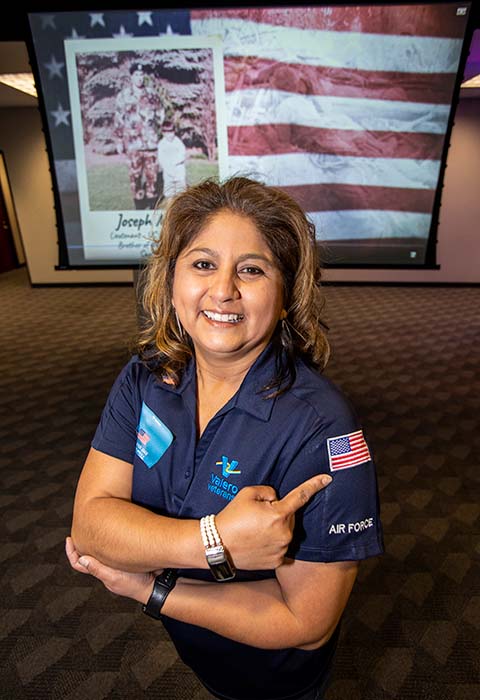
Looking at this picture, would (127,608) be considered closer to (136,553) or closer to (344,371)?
(136,553)

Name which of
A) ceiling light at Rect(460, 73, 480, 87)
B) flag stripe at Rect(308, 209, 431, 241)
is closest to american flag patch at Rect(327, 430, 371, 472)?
flag stripe at Rect(308, 209, 431, 241)

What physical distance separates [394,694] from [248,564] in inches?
53.5

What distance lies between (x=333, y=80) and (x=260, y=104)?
17.5 inches

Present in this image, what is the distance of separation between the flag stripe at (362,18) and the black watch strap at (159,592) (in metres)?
2.84

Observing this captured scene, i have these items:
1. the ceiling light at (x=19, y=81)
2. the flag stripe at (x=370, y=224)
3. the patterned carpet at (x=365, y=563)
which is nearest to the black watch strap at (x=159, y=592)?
the patterned carpet at (x=365, y=563)

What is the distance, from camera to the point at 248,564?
2.64 ft

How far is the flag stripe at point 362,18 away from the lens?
2520mm

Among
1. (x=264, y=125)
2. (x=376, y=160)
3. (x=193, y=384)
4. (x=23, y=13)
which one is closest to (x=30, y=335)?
(x=23, y=13)

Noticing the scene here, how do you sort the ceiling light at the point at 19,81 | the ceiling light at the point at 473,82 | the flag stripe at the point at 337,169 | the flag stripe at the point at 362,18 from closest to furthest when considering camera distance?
the flag stripe at the point at 362,18 → the flag stripe at the point at 337,169 → the ceiling light at the point at 19,81 → the ceiling light at the point at 473,82

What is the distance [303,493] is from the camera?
2.60 ft

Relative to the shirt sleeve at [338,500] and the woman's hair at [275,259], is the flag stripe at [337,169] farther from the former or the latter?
the shirt sleeve at [338,500]

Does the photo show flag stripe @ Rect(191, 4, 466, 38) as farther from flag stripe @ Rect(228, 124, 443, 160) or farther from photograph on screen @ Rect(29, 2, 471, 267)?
flag stripe @ Rect(228, 124, 443, 160)

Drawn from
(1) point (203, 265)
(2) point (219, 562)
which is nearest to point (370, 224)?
(1) point (203, 265)

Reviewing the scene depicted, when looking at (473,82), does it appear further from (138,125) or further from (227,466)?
(227,466)
